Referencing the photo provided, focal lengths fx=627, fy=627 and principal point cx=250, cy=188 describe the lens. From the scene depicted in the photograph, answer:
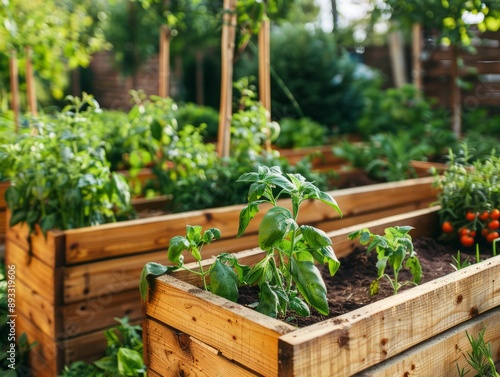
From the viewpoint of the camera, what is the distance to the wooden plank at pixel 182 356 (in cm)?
152

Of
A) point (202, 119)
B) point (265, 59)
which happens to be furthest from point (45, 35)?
point (202, 119)

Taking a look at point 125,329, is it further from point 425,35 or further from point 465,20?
point 425,35

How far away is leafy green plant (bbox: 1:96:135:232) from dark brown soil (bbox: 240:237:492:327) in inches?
36.5

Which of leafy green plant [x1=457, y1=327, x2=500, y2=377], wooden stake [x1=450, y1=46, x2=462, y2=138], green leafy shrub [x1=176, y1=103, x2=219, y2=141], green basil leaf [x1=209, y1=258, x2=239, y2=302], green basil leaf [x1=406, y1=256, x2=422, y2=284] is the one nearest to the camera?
green basil leaf [x1=209, y1=258, x2=239, y2=302]

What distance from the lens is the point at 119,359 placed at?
217 centimetres

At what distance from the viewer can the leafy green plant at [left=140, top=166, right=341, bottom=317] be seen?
1.55 meters

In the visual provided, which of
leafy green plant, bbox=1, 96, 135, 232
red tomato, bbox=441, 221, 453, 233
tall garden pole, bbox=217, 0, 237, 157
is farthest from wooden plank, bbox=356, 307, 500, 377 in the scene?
tall garden pole, bbox=217, 0, 237, 157

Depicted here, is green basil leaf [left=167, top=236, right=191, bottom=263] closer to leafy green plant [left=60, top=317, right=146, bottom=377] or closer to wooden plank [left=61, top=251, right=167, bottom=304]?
leafy green plant [left=60, top=317, right=146, bottom=377]

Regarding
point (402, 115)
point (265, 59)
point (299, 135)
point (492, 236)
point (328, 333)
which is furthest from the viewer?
point (402, 115)

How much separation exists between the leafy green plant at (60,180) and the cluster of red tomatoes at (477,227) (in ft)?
4.47

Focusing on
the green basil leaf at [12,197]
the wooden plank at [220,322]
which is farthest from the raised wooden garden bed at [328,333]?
the green basil leaf at [12,197]

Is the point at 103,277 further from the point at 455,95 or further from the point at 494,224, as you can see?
the point at 455,95

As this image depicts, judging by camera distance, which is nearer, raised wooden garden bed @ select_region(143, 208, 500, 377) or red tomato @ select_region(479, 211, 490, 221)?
raised wooden garden bed @ select_region(143, 208, 500, 377)

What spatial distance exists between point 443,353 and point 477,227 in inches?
36.6
